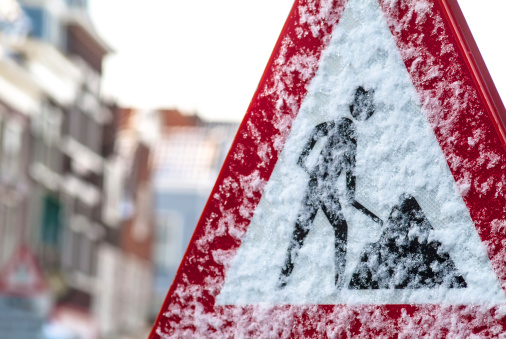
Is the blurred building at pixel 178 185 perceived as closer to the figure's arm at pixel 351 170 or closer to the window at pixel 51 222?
the window at pixel 51 222

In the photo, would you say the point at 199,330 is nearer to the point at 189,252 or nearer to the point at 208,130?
the point at 189,252

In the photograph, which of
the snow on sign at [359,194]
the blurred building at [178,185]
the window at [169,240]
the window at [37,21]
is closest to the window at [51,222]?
the window at [37,21]

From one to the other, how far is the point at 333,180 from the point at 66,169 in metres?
17.4

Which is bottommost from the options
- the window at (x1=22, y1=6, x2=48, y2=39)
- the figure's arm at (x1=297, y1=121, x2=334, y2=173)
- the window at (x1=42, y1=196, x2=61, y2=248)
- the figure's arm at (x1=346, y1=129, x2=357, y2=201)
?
Answer: the figure's arm at (x1=346, y1=129, x2=357, y2=201)

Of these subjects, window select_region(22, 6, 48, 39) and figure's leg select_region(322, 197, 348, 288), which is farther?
window select_region(22, 6, 48, 39)

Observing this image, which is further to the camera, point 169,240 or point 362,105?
point 169,240

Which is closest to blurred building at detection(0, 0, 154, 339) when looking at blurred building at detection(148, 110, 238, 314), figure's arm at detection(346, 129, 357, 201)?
blurred building at detection(148, 110, 238, 314)

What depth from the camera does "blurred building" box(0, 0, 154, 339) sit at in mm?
15070

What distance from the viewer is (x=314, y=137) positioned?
4.50ft

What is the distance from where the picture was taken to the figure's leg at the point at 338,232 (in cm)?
134

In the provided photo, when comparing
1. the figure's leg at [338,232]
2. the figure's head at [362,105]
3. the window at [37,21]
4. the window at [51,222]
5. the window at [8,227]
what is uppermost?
the window at [37,21]

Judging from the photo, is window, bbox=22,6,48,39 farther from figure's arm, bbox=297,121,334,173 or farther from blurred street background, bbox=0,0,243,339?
figure's arm, bbox=297,121,334,173

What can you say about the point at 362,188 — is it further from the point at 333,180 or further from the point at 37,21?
the point at 37,21

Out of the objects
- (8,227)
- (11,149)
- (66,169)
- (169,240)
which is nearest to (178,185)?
(169,240)
